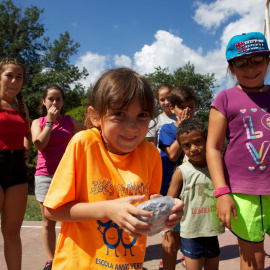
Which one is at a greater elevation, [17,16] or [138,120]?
[17,16]

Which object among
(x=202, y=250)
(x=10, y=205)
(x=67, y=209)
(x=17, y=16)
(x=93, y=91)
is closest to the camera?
(x=67, y=209)

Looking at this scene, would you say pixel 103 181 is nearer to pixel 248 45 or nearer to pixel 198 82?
pixel 248 45

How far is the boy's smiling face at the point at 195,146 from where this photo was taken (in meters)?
2.49

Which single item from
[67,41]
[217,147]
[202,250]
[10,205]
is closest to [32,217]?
[10,205]

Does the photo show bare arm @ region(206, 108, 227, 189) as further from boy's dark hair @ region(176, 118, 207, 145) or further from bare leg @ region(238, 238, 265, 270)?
bare leg @ region(238, 238, 265, 270)

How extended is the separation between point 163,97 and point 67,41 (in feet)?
68.2

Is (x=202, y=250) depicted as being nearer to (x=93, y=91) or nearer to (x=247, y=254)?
(x=247, y=254)

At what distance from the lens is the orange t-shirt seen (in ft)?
4.27

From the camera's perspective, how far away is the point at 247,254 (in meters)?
1.90

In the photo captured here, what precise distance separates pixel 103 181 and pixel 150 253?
9.00 ft

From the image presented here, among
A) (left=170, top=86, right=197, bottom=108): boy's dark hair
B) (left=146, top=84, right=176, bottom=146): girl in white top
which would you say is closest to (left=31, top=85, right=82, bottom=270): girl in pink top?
(left=146, top=84, right=176, bottom=146): girl in white top

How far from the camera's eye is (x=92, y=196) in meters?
1.32

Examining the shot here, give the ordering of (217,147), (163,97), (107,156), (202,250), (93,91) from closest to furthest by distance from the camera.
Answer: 1. (107,156)
2. (93,91)
3. (217,147)
4. (202,250)
5. (163,97)

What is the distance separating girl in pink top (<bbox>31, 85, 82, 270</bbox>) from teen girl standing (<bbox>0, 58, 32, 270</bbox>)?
493 mm
